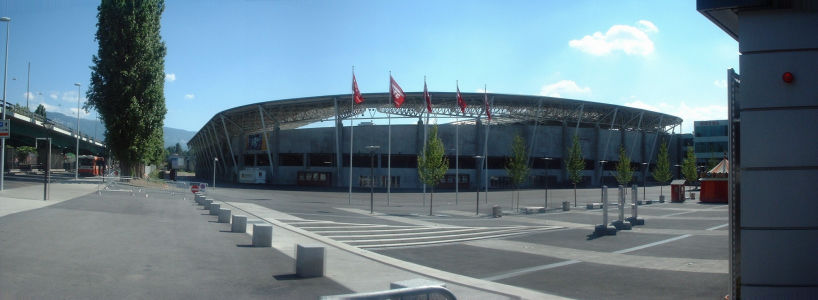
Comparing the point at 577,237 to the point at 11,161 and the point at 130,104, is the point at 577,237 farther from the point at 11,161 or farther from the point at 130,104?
the point at 11,161

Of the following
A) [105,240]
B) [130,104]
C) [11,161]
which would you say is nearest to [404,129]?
[130,104]

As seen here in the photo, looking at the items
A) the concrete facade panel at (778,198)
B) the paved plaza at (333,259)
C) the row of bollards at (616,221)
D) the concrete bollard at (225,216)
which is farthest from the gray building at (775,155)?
the concrete bollard at (225,216)

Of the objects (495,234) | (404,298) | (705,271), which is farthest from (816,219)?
(495,234)

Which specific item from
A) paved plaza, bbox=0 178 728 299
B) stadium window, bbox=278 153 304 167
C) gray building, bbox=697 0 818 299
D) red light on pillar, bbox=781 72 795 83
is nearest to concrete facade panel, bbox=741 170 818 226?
gray building, bbox=697 0 818 299

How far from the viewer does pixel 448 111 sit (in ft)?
225

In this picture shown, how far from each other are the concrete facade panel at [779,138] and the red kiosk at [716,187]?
4470cm

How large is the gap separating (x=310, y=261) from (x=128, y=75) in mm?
42130

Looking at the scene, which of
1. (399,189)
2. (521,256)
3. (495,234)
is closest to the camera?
(521,256)

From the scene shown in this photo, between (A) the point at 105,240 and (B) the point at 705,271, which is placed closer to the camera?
(B) the point at 705,271

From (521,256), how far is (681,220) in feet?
51.8

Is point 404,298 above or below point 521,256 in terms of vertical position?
above

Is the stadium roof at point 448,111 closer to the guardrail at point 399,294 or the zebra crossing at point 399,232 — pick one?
the zebra crossing at point 399,232

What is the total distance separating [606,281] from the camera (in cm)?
1066

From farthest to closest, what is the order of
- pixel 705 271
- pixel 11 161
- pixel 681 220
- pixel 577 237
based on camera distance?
pixel 11 161 → pixel 681 220 → pixel 577 237 → pixel 705 271
